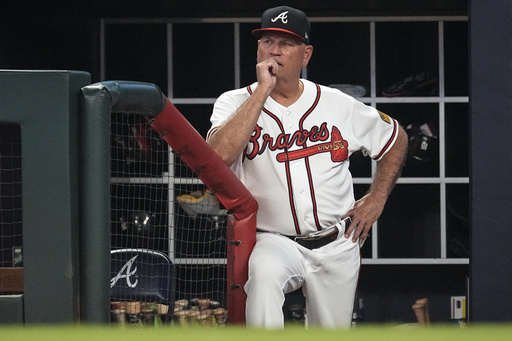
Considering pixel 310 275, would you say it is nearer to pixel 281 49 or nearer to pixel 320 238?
pixel 320 238

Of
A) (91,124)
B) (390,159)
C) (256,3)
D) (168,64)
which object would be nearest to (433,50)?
(256,3)

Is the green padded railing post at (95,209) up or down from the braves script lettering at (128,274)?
up

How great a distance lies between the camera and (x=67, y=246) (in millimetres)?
1971

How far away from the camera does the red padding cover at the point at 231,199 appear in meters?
2.62

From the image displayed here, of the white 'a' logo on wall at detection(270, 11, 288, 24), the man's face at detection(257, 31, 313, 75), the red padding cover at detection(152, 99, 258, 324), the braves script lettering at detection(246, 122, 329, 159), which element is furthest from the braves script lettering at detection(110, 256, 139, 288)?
the white 'a' logo on wall at detection(270, 11, 288, 24)

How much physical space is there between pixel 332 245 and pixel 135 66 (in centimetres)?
282

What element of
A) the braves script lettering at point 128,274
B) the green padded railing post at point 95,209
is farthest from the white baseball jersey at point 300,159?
the green padded railing post at point 95,209

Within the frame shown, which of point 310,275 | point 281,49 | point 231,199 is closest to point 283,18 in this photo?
point 281,49

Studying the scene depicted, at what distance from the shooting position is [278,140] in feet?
10.7

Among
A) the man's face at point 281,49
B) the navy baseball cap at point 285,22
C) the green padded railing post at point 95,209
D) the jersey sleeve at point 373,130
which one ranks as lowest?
the green padded railing post at point 95,209

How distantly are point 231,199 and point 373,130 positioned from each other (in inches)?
34.9

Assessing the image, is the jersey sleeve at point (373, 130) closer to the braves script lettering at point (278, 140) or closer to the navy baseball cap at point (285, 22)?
the braves script lettering at point (278, 140)

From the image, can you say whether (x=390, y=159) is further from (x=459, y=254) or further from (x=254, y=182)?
(x=459, y=254)

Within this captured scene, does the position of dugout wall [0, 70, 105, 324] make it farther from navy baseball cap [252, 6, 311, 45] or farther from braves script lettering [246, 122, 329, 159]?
navy baseball cap [252, 6, 311, 45]
